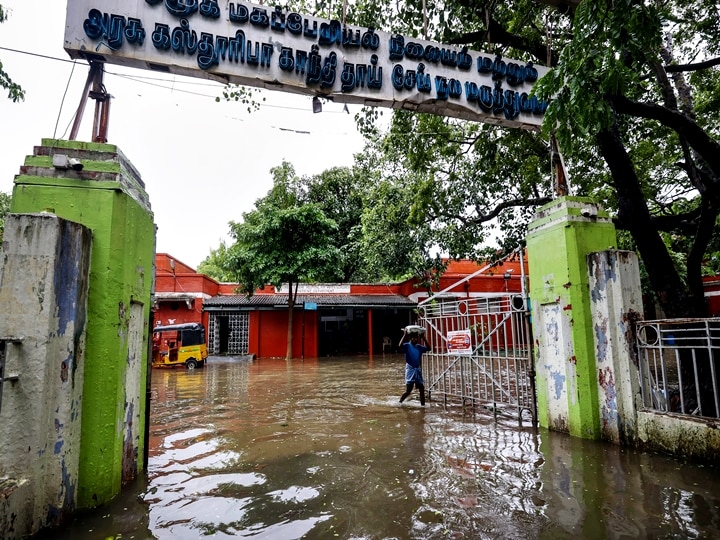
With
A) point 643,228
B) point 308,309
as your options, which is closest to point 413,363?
point 643,228

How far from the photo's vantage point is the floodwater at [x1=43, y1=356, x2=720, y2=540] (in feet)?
10.6

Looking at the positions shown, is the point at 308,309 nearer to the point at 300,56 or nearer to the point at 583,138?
the point at 300,56

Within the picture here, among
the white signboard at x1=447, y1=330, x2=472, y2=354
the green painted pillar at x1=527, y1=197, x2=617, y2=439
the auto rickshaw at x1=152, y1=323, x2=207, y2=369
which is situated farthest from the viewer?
the auto rickshaw at x1=152, y1=323, x2=207, y2=369

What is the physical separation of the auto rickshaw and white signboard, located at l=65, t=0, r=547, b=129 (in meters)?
15.5

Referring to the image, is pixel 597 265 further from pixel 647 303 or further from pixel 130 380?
pixel 647 303

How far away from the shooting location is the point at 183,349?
18922 millimetres

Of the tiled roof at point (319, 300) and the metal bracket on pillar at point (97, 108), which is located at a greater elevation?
the metal bracket on pillar at point (97, 108)

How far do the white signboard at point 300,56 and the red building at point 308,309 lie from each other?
53.8 ft

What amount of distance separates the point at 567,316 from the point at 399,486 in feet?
11.1

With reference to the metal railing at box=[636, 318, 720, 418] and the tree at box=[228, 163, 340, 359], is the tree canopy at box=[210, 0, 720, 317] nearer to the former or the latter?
the metal railing at box=[636, 318, 720, 418]

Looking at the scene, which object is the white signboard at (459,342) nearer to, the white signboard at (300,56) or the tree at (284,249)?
the white signboard at (300,56)

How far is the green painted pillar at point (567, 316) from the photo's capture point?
568 cm

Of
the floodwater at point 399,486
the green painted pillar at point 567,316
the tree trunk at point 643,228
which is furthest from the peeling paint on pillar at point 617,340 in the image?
the tree trunk at point 643,228

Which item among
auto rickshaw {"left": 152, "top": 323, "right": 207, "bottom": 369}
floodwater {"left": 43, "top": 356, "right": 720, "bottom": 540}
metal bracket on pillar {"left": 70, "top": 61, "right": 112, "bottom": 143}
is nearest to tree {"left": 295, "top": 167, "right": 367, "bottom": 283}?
auto rickshaw {"left": 152, "top": 323, "right": 207, "bottom": 369}
